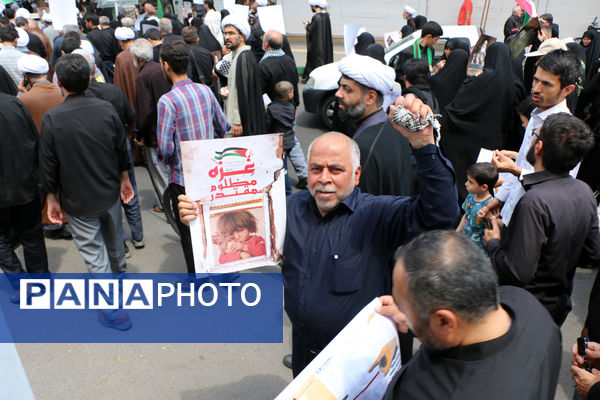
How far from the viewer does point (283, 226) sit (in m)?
2.26

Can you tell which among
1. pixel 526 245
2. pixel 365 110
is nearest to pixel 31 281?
pixel 365 110

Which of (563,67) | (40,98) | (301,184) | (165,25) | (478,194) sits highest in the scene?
(165,25)

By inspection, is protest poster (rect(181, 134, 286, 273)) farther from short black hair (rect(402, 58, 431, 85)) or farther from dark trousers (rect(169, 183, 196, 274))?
short black hair (rect(402, 58, 431, 85))

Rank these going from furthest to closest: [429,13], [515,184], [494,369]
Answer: [429,13] < [515,184] < [494,369]

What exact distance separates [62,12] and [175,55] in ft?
18.7

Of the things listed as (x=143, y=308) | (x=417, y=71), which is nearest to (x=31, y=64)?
(x=143, y=308)

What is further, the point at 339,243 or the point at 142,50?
the point at 142,50

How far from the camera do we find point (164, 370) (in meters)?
3.40

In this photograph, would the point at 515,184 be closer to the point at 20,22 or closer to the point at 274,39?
the point at 274,39

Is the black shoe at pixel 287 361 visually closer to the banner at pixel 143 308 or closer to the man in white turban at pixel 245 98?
the banner at pixel 143 308

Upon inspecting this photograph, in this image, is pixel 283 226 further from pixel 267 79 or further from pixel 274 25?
pixel 274 25

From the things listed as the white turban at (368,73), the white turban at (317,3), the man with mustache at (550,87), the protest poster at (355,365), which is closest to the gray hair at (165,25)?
the white turban at (317,3)

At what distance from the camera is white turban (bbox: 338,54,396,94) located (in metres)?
2.82

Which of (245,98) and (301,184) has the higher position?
(245,98)
